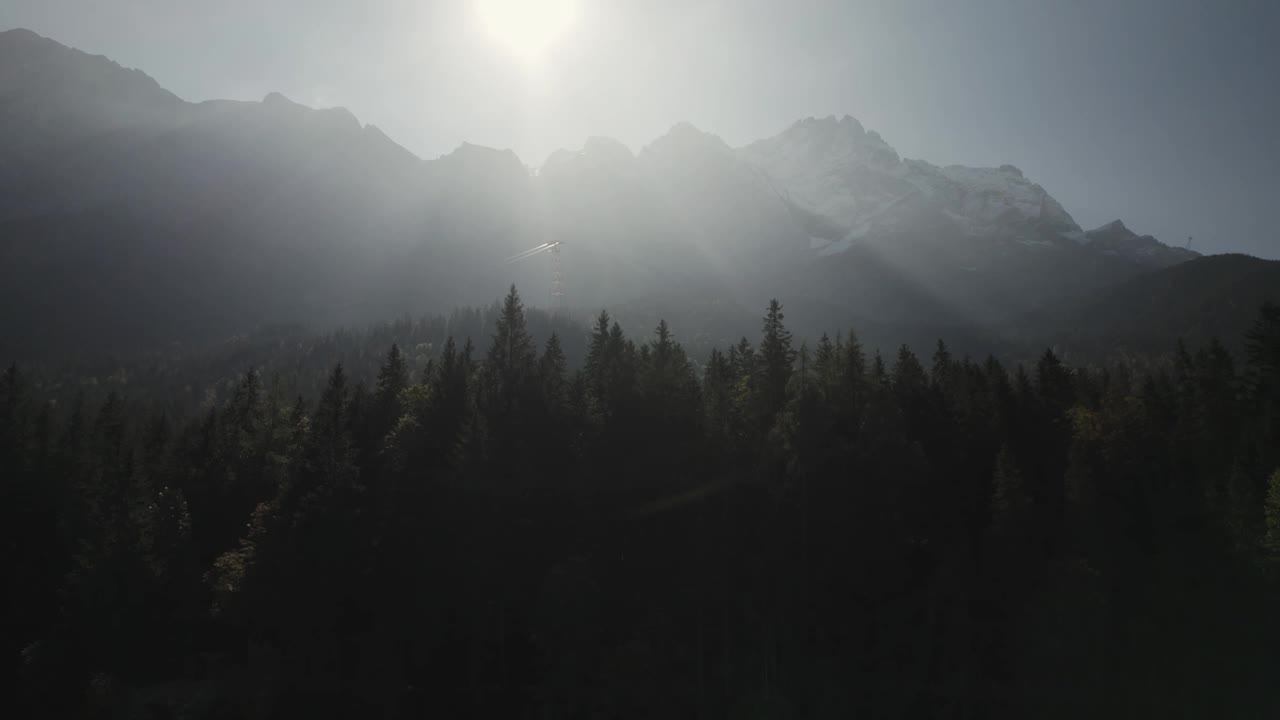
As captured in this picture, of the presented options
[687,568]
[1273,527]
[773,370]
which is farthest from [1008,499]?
[687,568]

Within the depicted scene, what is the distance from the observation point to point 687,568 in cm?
4838

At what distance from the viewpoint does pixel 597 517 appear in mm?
51156

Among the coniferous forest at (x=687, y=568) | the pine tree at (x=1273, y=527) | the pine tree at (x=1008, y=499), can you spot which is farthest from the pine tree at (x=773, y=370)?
the pine tree at (x=1273, y=527)

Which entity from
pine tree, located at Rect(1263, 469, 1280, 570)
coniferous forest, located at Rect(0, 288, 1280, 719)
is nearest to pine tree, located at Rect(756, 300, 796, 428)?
coniferous forest, located at Rect(0, 288, 1280, 719)

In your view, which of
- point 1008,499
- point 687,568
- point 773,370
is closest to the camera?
point 687,568

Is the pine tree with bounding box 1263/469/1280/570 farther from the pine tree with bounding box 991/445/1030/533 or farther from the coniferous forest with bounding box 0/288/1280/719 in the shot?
the pine tree with bounding box 991/445/1030/533

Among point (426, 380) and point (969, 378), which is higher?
point (426, 380)

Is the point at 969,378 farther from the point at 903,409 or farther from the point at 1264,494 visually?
the point at 1264,494

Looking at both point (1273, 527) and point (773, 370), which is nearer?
point (1273, 527)

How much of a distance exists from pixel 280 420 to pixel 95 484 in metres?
15.9

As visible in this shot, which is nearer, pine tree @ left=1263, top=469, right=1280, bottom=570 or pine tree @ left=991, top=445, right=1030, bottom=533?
pine tree @ left=1263, top=469, right=1280, bottom=570

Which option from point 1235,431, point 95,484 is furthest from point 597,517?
point 1235,431

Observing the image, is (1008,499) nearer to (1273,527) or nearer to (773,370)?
(1273,527)

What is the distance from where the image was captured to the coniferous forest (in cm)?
4316
